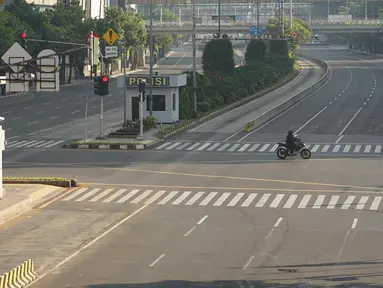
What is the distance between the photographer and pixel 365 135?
71562mm

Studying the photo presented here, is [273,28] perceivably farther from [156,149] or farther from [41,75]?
[41,75]

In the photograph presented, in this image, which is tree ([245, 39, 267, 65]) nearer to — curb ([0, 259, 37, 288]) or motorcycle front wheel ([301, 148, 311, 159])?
motorcycle front wheel ([301, 148, 311, 159])

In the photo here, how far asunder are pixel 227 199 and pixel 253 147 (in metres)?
20.8

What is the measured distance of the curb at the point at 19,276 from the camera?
2573 centimetres

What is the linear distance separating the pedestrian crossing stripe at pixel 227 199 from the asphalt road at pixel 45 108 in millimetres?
25703

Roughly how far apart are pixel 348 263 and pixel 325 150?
32.1m

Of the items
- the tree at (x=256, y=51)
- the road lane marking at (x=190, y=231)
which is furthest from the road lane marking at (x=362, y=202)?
the tree at (x=256, y=51)

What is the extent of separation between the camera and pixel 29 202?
4091 cm

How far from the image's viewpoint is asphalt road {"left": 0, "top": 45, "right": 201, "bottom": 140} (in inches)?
3046

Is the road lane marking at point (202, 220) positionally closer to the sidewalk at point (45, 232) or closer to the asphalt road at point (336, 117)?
the sidewalk at point (45, 232)

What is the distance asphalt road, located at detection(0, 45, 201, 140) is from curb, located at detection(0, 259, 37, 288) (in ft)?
133

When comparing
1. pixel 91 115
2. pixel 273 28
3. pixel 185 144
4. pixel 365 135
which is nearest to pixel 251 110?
pixel 91 115

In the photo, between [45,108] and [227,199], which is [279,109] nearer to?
[45,108]

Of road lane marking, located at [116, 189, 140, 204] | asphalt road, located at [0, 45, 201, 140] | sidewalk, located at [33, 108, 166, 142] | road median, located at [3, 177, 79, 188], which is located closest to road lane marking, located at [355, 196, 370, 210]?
road lane marking, located at [116, 189, 140, 204]
